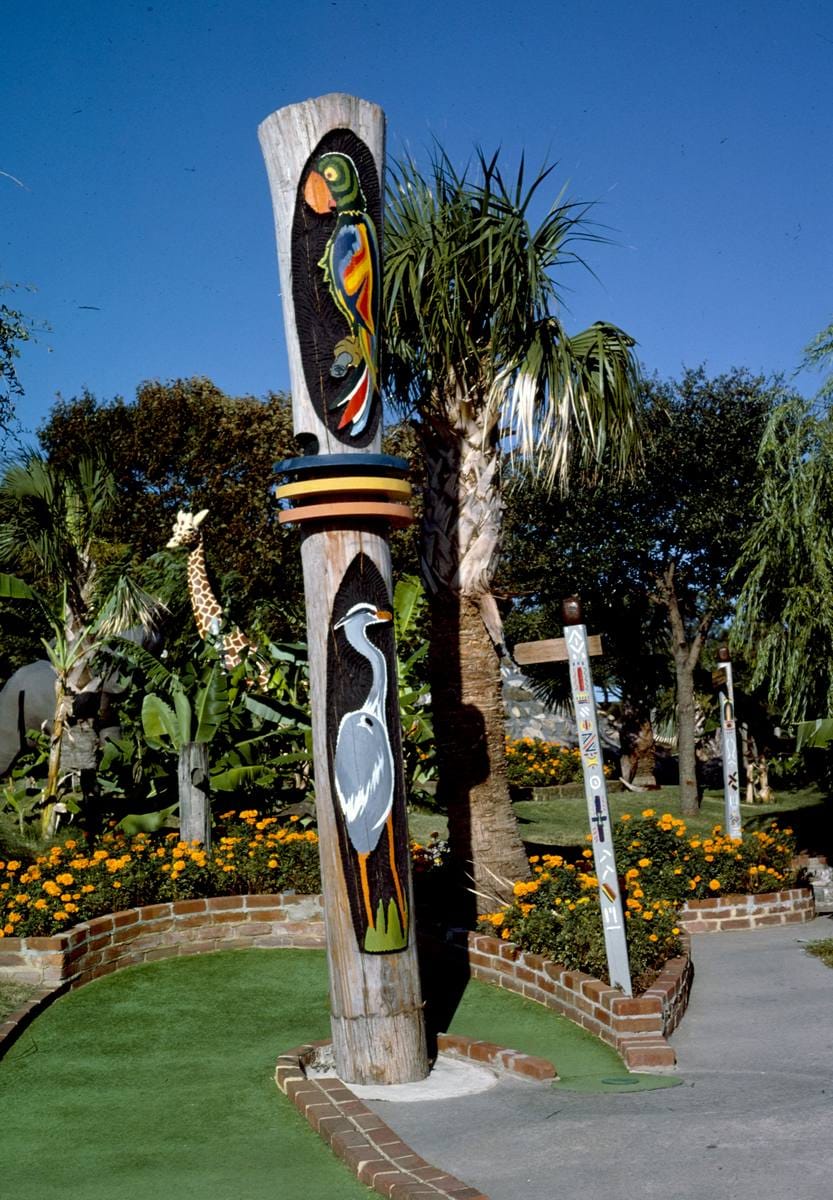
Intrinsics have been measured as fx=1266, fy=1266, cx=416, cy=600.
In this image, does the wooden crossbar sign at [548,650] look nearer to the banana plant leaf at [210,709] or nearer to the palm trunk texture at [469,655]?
the palm trunk texture at [469,655]

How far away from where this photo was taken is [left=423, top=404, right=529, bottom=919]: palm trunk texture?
10734 millimetres

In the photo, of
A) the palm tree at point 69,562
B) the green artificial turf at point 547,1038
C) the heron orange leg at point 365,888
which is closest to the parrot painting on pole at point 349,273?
the heron orange leg at point 365,888

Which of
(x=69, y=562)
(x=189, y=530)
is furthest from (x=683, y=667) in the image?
(x=69, y=562)

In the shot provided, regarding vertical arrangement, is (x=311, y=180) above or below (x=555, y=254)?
below

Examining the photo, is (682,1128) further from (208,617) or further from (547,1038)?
(208,617)

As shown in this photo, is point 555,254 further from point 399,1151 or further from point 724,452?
point 724,452

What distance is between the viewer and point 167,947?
10391 mm

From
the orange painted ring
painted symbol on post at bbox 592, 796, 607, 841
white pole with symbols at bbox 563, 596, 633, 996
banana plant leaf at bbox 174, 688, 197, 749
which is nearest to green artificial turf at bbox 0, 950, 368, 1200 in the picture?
white pole with symbols at bbox 563, 596, 633, 996

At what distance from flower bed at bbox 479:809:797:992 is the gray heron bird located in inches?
86.1

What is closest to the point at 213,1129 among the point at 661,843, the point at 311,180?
the point at 311,180

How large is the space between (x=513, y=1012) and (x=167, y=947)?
3.11 metres

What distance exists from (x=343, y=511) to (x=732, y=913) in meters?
6.66

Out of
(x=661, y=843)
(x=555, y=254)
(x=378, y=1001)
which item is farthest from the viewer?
(x=661, y=843)

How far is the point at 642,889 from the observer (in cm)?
1128
